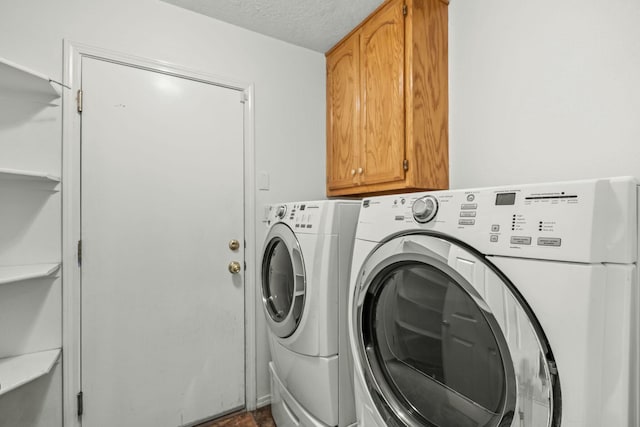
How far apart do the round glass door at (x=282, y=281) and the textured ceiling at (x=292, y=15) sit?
4.09 feet

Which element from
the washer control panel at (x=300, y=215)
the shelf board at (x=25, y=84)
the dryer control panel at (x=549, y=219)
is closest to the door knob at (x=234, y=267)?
the washer control panel at (x=300, y=215)

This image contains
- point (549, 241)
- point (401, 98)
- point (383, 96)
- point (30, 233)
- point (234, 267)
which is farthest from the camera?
point (234, 267)

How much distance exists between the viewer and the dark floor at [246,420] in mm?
1652

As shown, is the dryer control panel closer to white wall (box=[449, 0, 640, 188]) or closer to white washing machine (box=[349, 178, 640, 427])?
white washing machine (box=[349, 178, 640, 427])

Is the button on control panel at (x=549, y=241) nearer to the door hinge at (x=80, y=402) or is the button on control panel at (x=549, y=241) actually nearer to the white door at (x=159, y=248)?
the white door at (x=159, y=248)

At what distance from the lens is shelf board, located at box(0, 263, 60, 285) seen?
1.12 meters

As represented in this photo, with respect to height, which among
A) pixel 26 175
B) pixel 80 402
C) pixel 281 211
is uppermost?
pixel 26 175

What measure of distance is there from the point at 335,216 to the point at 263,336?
3.64 feet

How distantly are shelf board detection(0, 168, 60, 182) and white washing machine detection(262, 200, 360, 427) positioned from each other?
1.07 metres

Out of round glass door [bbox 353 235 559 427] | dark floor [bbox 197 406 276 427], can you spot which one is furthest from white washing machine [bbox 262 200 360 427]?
dark floor [bbox 197 406 276 427]

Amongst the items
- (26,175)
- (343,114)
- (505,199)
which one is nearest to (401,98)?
(343,114)

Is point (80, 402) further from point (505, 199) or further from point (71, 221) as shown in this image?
point (505, 199)

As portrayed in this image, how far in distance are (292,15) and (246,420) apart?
2432 mm

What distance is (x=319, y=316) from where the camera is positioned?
118cm
